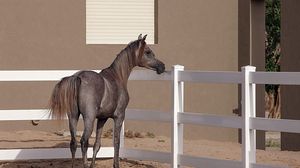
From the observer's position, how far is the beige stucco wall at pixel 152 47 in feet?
59.0

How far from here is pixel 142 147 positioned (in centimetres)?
1557

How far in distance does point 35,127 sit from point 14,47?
1.66m

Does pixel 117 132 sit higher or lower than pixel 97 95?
lower

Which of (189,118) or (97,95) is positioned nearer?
(97,95)

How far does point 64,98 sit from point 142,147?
4101 millimetres

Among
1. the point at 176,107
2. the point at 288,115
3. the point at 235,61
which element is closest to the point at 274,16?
the point at 235,61

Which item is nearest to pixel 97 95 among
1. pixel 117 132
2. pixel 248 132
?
pixel 117 132

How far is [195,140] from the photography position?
60.5 feet

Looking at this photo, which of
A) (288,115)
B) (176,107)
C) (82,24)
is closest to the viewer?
(176,107)

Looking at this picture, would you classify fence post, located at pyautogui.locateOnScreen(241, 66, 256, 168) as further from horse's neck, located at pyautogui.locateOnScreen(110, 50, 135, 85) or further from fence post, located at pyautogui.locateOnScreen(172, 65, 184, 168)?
horse's neck, located at pyautogui.locateOnScreen(110, 50, 135, 85)

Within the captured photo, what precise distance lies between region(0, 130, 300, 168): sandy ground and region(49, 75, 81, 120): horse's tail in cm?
193

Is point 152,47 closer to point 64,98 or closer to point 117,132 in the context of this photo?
point 117,132

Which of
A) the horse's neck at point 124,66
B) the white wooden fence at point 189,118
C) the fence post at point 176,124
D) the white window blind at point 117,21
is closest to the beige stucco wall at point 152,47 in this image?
the white window blind at point 117,21

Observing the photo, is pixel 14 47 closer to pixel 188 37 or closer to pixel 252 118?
pixel 188 37
